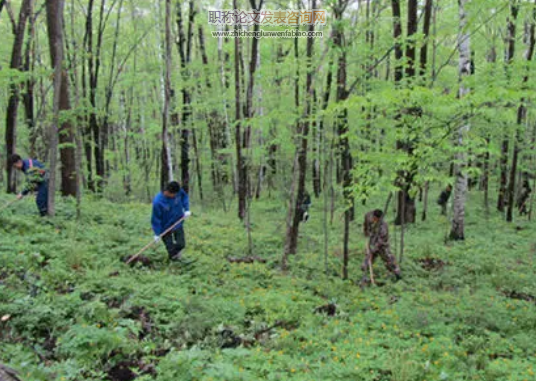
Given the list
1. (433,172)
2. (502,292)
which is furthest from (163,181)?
(502,292)

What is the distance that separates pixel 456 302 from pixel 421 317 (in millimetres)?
1326

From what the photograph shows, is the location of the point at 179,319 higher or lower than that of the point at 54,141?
lower

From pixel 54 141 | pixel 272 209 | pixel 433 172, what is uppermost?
pixel 54 141

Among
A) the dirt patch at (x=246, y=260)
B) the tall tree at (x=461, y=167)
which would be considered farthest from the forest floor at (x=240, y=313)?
the tall tree at (x=461, y=167)

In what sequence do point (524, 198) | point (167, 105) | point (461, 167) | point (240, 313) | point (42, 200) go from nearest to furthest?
point (240, 313) → point (42, 200) → point (461, 167) → point (167, 105) → point (524, 198)

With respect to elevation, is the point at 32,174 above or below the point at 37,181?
above

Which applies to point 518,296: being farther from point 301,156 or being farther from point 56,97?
point 56,97

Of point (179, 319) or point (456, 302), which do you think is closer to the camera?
point (179, 319)

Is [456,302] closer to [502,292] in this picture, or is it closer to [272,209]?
[502,292]

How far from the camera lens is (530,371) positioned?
4102 millimetres

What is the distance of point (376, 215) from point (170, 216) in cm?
444

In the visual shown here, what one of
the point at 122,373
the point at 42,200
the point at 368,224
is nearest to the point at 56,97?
the point at 42,200

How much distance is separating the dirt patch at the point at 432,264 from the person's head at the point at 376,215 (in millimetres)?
2278

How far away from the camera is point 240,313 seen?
5.67 metres
